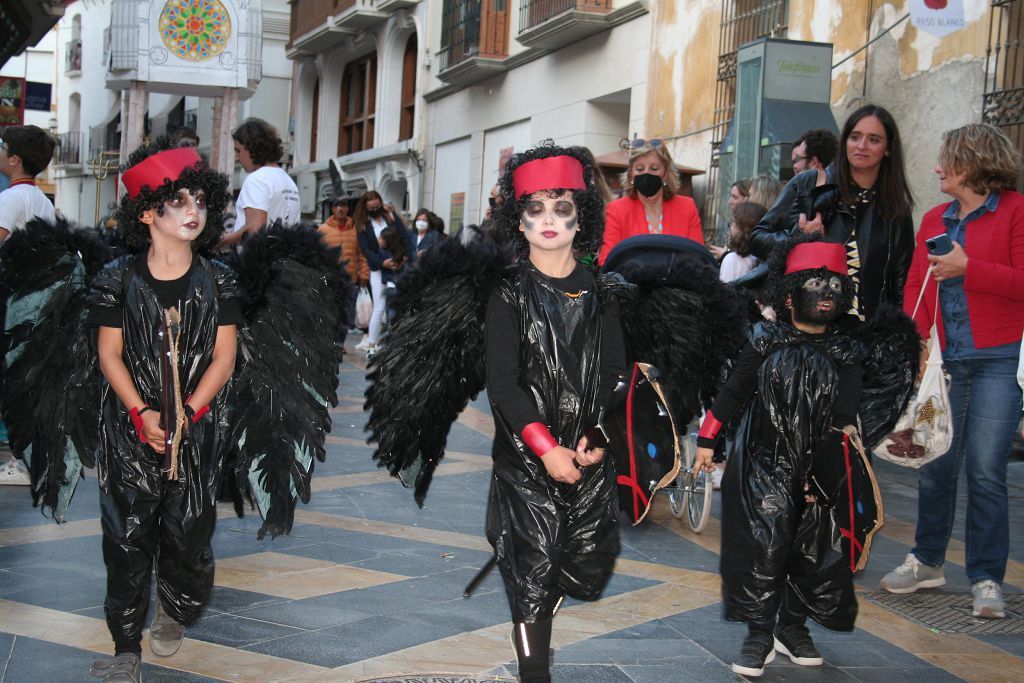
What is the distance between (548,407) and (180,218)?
1452 mm

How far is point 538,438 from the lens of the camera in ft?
11.8

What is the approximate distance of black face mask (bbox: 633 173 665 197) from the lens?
650 cm

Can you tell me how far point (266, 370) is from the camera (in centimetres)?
470

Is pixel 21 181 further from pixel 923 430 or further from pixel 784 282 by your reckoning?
pixel 923 430

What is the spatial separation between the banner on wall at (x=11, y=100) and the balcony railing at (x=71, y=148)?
21159mm

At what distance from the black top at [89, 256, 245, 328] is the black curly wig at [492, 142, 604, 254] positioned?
3.28ft

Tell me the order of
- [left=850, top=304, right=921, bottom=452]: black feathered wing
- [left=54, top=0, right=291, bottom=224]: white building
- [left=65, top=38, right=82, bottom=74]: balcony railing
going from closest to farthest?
[left=850, top=304, right=921, bottom=452]: black feathered wing < [left=54, top=0, right=291, bottom=224]: white building < [left=65, top=38, right=82, bottom=74]: balcony railing

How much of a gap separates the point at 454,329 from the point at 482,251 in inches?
11.1

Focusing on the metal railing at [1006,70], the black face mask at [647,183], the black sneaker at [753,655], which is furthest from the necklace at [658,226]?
the metal railing at [1006,70]

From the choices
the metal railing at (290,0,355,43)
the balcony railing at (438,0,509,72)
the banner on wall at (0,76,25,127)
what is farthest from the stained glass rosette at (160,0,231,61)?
the metal railing at (290,0,355,43)

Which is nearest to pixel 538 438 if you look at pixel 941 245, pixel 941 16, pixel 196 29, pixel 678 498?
pixel 941 245

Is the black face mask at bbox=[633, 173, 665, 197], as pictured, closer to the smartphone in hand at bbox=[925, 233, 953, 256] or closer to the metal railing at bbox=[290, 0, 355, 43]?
the smartphone in hand at bbox=[925, 233, 953, 256]

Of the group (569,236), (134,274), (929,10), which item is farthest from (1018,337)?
(929,10)

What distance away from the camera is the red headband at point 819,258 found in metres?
4.52
